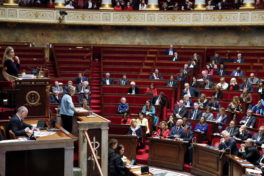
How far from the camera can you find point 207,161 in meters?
8.18

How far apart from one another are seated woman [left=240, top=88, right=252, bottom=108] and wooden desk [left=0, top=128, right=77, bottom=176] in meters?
6.03

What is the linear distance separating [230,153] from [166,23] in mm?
8276

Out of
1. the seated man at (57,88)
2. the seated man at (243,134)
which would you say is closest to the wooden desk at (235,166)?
the seated man at (243,134)

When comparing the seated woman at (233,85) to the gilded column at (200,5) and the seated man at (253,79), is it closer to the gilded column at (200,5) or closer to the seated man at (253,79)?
the seated man at (253,79)

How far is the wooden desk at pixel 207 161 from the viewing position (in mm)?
7867

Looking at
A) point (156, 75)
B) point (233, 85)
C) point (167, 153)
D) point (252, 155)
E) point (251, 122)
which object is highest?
point (156, 75)

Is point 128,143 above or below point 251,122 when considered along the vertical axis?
below

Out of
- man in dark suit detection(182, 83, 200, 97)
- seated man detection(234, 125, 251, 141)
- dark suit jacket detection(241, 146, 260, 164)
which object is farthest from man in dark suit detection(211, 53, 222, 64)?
dark suit jacket detection(241, 146, 260, 164)

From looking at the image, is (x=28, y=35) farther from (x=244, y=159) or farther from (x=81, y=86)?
(x=244, y=159)

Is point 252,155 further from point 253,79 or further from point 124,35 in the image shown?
point 124,35

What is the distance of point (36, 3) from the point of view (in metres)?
15.8

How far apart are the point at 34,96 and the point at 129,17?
9.97 metres

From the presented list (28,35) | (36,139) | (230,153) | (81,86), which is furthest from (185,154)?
(28,35)

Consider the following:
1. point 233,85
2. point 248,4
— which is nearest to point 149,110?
point 233,85
